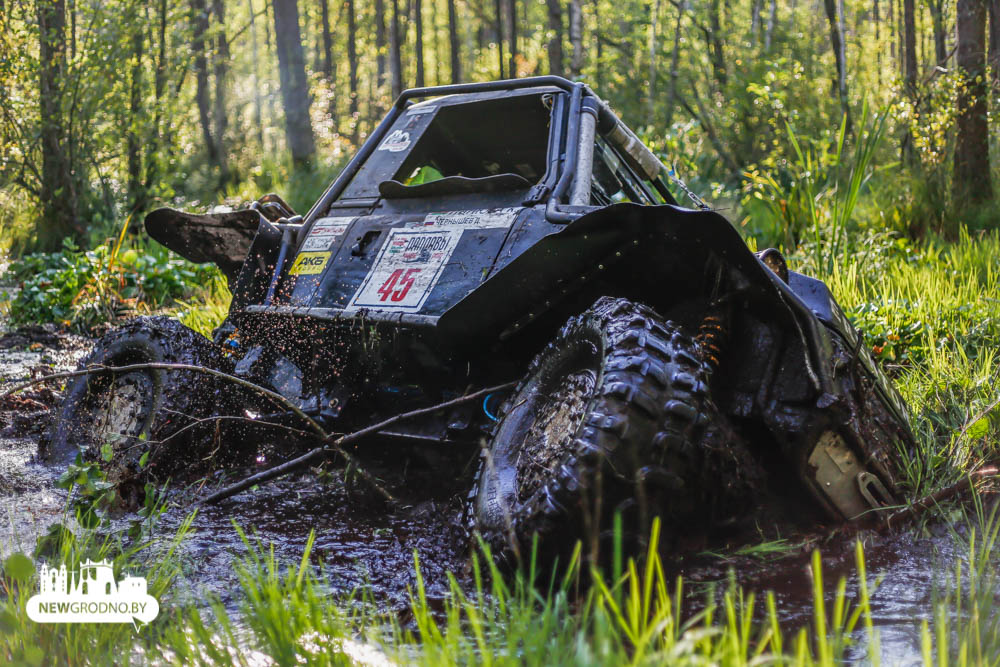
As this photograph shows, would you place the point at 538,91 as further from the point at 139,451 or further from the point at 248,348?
the point at 139,451

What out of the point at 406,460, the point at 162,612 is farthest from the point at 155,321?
the point at 162,612

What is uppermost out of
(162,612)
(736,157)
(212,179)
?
(162,612)

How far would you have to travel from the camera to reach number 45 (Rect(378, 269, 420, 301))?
3107mm

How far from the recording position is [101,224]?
904 cm

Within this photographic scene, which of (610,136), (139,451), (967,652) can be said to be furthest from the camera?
(610,136)

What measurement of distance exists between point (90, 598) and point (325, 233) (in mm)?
2031

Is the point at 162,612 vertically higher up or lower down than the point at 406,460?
higher up

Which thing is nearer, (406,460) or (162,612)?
(162,612)

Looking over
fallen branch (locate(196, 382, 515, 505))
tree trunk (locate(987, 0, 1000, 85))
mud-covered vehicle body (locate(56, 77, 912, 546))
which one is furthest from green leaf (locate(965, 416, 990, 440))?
tree trunk (locate(987, 0, 1000, 85))

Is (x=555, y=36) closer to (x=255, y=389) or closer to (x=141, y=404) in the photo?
(x=141, y=404)

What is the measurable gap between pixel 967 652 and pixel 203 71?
58.1ft

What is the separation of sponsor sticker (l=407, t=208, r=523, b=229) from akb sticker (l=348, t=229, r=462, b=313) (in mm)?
37

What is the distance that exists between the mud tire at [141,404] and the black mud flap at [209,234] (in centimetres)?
50

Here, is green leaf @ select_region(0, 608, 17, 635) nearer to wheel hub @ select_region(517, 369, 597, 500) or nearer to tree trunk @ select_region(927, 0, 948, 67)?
Answer: wheel hub @ select_region(517, 369, 597, 500)
